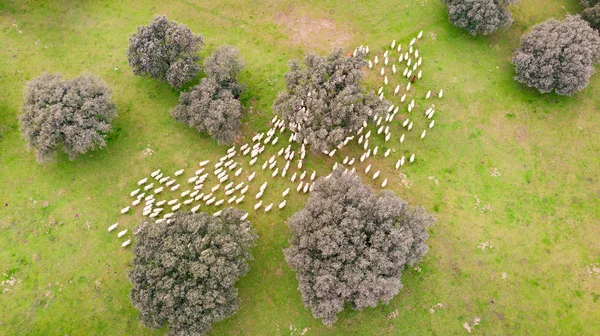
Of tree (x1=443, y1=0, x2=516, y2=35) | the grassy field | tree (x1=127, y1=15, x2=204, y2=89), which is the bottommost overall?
the grassy field

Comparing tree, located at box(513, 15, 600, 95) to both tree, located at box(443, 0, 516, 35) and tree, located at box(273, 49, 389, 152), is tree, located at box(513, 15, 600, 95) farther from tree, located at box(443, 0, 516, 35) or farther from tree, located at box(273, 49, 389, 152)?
tree, located at box(273, 49, 389, 152)

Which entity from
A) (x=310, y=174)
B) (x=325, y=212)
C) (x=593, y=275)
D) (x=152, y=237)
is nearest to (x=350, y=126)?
(x=310, y=174)

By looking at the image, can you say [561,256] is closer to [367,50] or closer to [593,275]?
[593,275]

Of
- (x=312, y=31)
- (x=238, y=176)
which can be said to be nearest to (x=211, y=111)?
(x=238, y=176)

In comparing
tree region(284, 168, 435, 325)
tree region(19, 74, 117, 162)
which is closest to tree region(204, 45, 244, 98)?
tree region(19, 74, 117, 162)

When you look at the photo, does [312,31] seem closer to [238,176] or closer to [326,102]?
[326,102]

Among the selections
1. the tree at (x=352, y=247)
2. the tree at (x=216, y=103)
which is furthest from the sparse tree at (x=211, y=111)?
the tree at (x=352, y=247)
